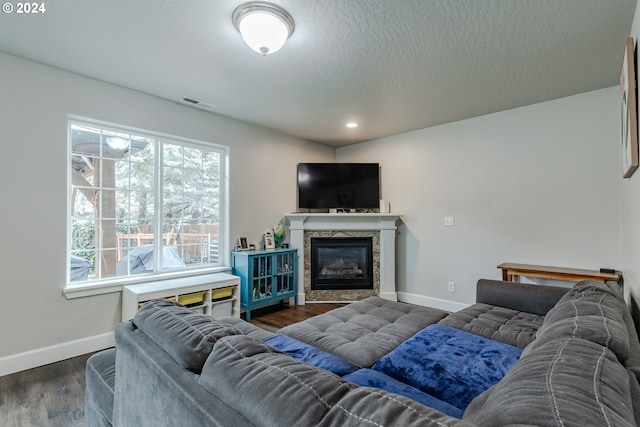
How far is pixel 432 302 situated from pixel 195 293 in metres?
3.00

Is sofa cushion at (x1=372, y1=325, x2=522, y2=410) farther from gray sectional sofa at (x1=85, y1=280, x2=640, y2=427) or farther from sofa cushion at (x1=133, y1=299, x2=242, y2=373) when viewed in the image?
sofa cushion at (x1=133, y1=299, x2=242, y2=373)

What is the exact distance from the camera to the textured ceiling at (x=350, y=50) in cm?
181

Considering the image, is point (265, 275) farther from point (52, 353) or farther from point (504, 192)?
point (504, 192)

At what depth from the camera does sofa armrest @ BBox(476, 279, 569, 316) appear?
88.0 inches

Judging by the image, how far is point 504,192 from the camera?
350 centimetres

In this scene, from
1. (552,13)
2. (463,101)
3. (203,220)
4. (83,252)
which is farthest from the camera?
(203,220)

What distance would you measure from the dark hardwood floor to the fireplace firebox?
108 inches

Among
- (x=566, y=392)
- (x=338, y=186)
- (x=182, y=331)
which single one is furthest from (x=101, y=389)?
(x=338, y=186)

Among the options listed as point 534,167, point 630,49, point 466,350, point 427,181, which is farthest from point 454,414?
point 427,181

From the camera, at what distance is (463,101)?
10.6 feet

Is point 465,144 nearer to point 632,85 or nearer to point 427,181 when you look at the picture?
point 427,181

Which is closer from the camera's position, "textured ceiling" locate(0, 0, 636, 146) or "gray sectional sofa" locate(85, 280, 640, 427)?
"gray sectional sofa" locate(85, 280, 640, 427)

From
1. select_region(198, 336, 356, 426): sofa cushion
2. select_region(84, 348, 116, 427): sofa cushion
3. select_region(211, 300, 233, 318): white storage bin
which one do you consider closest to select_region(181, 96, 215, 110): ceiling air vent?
select_region(211, 300, 233, 318): white storage bin

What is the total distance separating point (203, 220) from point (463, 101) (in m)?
3.26
